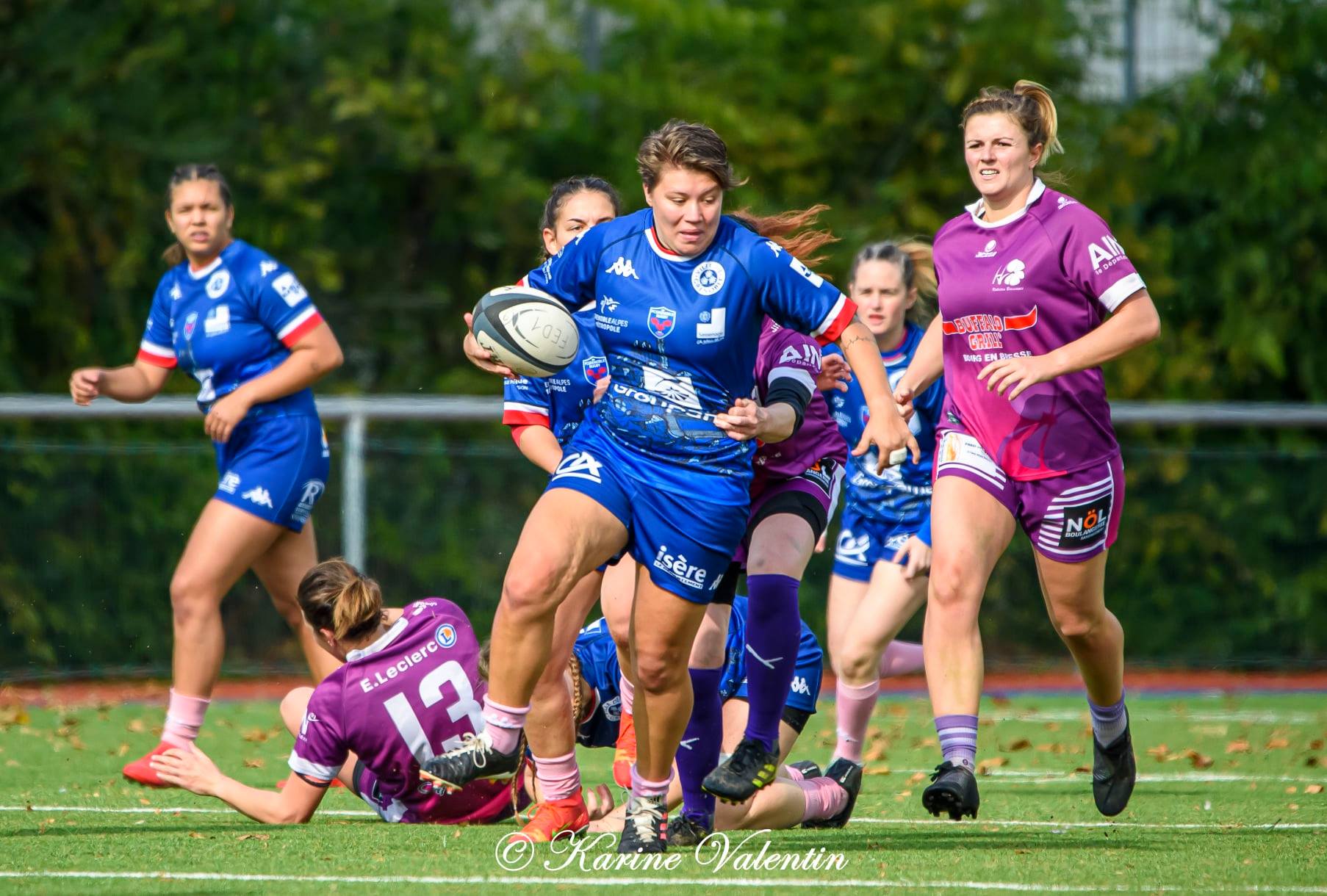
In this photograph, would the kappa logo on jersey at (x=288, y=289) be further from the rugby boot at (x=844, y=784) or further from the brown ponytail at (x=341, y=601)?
the rugby boot at (x=844, y=784)

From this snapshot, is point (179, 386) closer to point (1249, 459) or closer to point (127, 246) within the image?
point (127, 246)

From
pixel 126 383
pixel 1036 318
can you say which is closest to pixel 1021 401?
pixel 1036 318

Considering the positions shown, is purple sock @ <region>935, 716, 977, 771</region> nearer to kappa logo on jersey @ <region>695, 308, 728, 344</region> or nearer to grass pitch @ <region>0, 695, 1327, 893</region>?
grass pitch @ <region>0, 695, 1327, 893</region>

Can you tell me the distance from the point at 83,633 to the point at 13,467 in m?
1.14

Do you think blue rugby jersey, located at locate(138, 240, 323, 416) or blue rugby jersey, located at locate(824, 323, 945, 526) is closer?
blue rugby jersey, located at locate(824, 323, 945, 526)

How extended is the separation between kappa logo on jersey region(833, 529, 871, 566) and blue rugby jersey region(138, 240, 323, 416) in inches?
95.0

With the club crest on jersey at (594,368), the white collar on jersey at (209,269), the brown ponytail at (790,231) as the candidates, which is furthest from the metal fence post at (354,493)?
the brown ponytail at (790,231)

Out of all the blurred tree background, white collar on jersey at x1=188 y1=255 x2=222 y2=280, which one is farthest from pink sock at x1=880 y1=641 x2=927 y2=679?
the blurred tree background

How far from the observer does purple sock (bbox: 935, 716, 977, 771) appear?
16.0ft

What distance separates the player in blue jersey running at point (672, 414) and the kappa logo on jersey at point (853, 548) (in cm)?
237

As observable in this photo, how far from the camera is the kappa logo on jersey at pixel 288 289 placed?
285 inches

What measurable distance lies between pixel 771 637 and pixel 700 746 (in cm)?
40

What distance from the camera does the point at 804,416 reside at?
17.5 feet

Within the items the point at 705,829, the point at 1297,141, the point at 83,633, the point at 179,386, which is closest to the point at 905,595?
the point at 705,829
